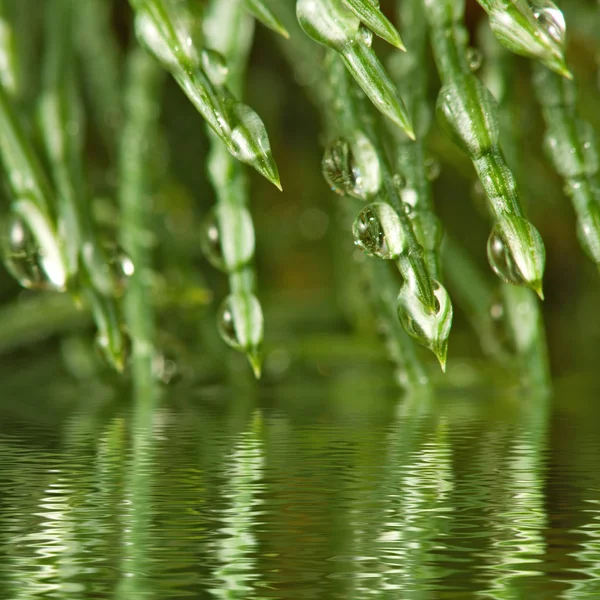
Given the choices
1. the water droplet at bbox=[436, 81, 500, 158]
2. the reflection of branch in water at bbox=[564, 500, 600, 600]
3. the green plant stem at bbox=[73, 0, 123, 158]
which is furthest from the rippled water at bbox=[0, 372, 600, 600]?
the green plant stem at bbox=[73, 0, 123, 158]

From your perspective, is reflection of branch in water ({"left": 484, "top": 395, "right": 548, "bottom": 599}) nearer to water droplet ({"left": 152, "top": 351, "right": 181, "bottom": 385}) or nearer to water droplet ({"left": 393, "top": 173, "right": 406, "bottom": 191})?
water droplet ({"left": 393, "top": 173, "right": 406, "bottom": 191})

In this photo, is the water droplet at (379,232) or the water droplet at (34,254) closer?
the water droplet at (379,232)

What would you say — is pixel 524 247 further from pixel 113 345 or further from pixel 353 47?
pixel 113 345

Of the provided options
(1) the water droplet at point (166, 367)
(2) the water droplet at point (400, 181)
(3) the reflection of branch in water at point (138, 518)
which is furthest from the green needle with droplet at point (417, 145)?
(1) the water droplet at point (166, 367)

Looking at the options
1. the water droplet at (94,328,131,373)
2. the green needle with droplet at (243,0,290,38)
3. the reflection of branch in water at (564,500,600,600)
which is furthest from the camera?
the water droplet at (94,328,131,373)

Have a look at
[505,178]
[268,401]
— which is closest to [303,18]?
[505,178]

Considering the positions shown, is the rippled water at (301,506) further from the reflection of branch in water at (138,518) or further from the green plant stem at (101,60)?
the green plant stem at (101,60)

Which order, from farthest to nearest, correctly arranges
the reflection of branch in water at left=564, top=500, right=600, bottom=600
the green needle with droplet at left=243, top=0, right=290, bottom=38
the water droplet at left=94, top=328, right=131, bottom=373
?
1. the water droplet at left=94, top=328, right=131, bottom=373
2. the green needle with droplet at left=243, top=0, right=290, bottom=38
3. the reflection of branch in water at left=564, top=500, right=600, bottom=600
